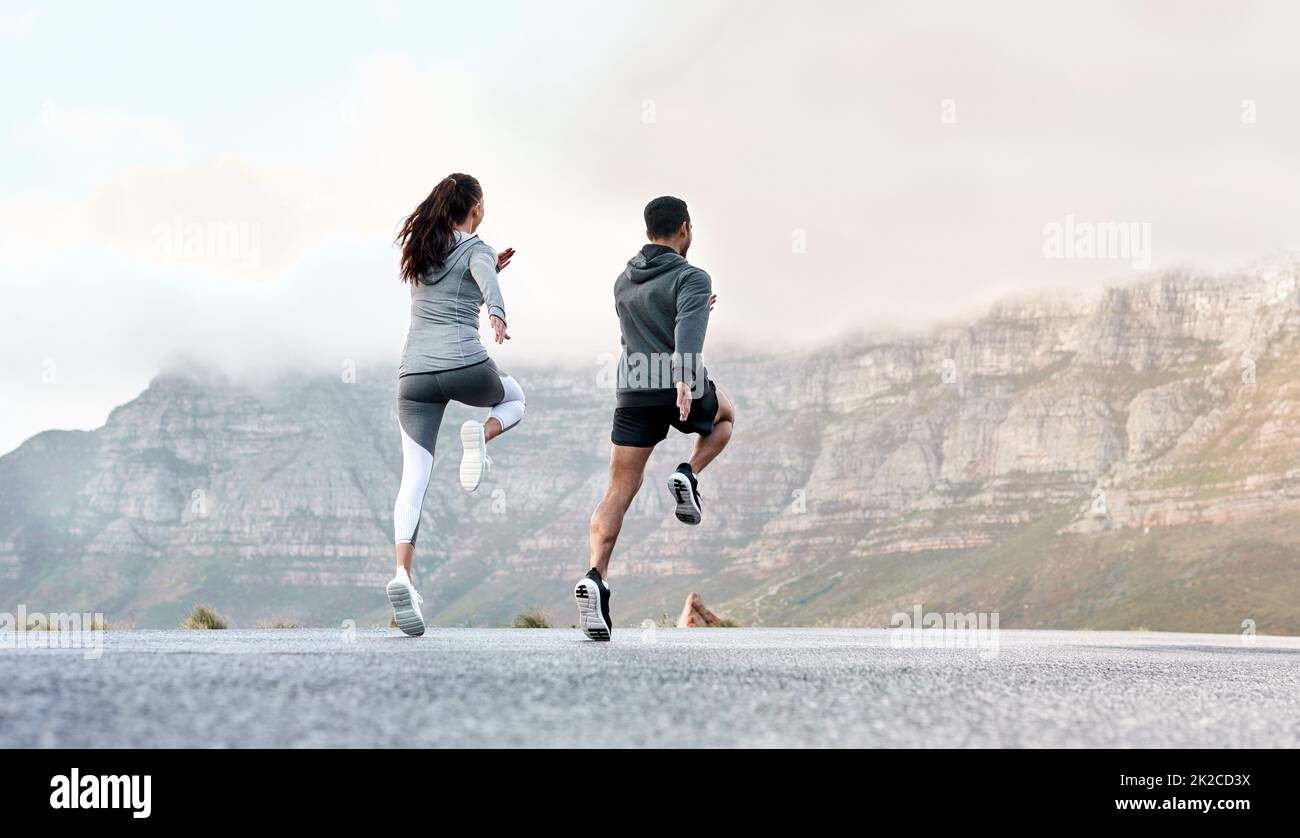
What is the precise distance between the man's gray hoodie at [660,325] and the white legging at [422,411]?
741 millimetres

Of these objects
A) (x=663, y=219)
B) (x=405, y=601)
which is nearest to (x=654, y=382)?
(x=663, y=219)

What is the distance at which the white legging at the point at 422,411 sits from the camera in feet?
24.7

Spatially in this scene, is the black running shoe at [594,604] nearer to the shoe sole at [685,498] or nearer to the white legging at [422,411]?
the shoe sole at [685,498]

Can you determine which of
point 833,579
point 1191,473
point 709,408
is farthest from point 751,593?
point 709,408

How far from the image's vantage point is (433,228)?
7.71 metres

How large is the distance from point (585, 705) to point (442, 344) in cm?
470

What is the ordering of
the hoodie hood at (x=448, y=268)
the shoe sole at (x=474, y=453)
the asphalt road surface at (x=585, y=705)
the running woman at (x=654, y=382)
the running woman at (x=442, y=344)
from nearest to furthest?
the asphalt road surface at (x=585, y=705), the running woman at (x=654, y=382), the shoe sole at (x=474, y=453), the running woman at (x=442, y=344), the hoodie hood at (x=448, y=268)

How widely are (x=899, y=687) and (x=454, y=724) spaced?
1.58 metres

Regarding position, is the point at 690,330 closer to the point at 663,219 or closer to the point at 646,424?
the point at 646,424

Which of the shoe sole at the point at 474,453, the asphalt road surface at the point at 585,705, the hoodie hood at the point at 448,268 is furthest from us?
the hoodie hood at the point at 448,268

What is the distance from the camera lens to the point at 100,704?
113 inches

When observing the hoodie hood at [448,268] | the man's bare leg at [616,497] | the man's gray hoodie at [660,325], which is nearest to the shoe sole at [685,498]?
the man's bare leg at [616,497]
